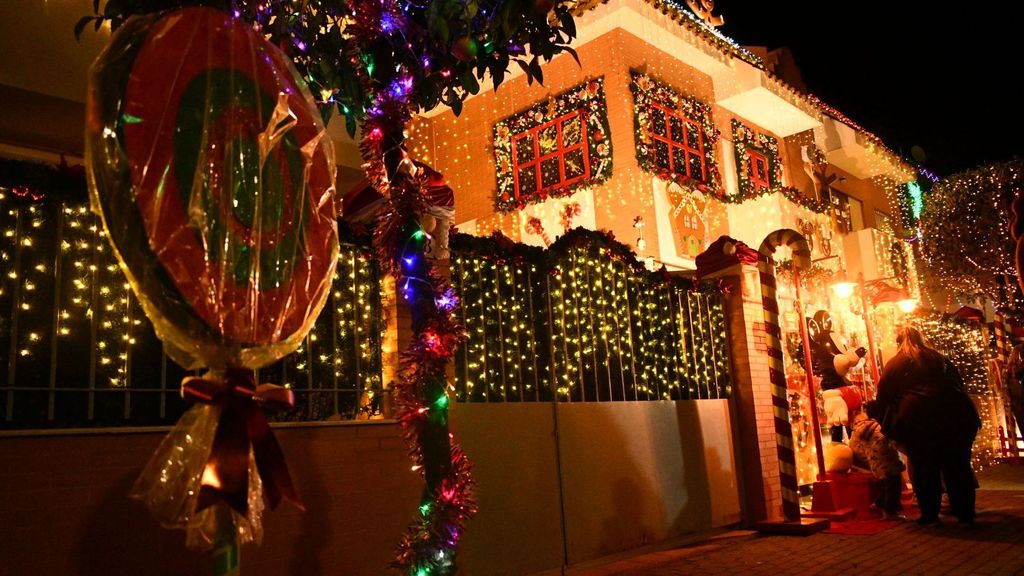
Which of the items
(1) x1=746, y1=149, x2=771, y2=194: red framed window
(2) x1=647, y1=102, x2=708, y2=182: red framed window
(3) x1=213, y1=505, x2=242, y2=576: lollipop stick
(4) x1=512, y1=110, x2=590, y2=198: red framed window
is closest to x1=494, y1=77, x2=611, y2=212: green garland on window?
(4) x1=512, y1=110, x2=590, y2=198: red framed window

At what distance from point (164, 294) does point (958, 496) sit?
27.7ft

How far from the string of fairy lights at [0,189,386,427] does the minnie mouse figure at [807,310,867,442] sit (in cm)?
867

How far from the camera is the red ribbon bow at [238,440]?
227cm

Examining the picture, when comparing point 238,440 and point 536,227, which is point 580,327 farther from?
point 238,440

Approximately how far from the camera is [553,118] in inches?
501

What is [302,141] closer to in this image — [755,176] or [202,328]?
[202,328]

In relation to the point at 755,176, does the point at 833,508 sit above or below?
below

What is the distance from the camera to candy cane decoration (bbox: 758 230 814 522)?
8.53 metres

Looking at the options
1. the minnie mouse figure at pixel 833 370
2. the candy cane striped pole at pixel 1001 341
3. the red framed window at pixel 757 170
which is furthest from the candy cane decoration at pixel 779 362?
the candy cane striped pole at pixel 1001 341

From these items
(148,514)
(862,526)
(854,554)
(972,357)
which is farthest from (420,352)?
(972,357)

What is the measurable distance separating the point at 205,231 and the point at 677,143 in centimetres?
1134

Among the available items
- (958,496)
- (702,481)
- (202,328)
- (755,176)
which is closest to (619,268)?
(702,481)

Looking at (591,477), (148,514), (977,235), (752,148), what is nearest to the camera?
(148,514)

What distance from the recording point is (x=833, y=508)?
880 cm
